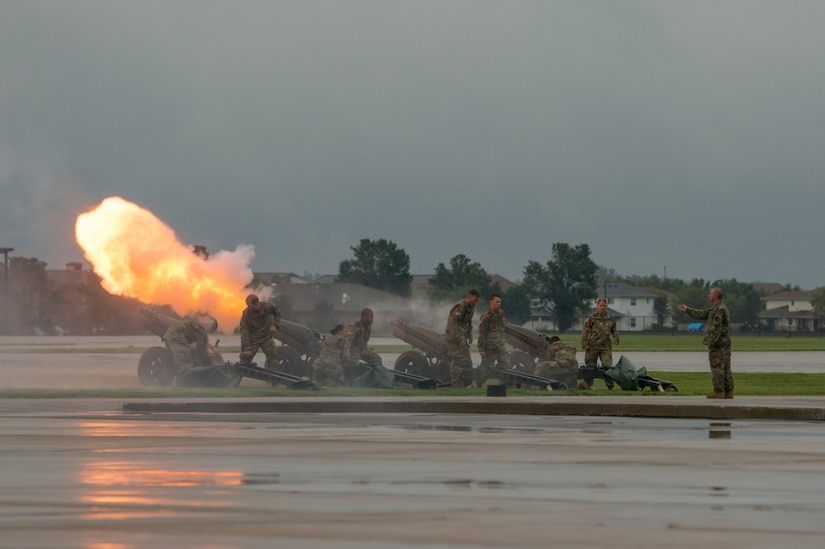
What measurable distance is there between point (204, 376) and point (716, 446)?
1322 cm

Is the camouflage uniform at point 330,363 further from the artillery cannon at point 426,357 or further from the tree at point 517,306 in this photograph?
the tree at point 517,306

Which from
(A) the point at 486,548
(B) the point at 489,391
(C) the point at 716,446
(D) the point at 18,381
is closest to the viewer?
(A) the point at 486,548

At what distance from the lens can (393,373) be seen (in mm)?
29531

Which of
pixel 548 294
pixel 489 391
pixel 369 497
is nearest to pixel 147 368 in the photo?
pixel 489 391

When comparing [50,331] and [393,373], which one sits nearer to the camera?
[393,373]

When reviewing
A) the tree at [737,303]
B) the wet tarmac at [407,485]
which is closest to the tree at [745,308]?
the tree at [737,303]

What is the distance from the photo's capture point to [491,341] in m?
29.7

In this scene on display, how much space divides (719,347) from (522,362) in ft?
27.2

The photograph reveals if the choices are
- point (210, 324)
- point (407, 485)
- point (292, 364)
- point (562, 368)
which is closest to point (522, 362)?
point (562, 368)

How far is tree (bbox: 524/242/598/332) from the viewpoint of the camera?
5595 inches

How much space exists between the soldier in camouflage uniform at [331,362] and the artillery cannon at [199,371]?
11.5 inches

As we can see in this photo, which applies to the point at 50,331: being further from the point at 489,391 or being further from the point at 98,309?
the point at 489,391

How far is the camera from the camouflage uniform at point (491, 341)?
29.5m

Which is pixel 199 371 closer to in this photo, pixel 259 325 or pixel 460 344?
pixel 259 325
